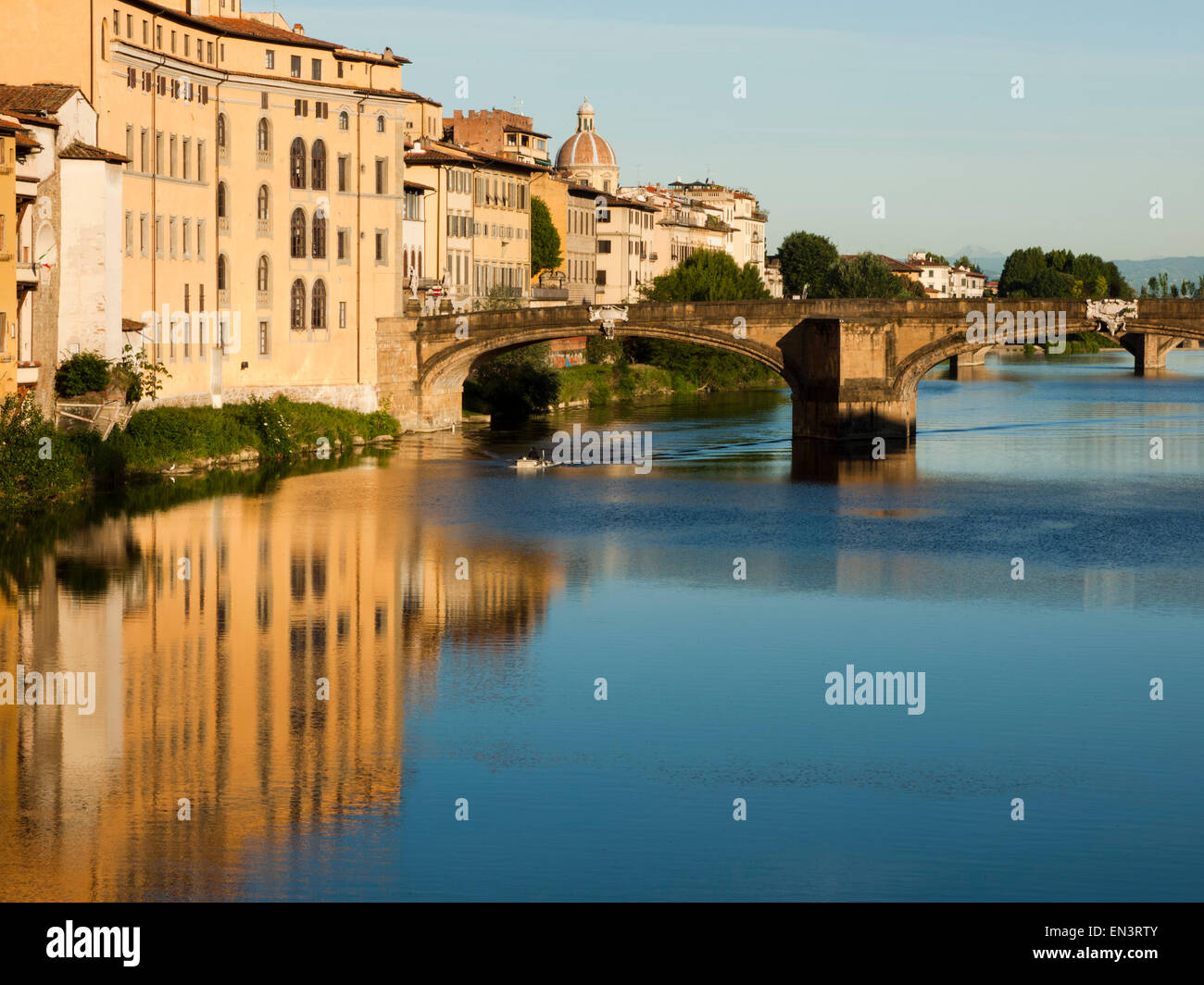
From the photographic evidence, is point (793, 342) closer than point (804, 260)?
Yes

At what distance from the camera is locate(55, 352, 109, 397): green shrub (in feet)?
165

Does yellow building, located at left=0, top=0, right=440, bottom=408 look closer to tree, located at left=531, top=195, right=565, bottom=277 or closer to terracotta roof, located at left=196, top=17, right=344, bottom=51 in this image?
terracotta roof, located at left=196, top=17, right=344, bottom=51

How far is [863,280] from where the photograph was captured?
14600cm

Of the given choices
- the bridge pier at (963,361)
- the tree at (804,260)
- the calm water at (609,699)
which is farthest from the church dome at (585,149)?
the calm water at (609,699)

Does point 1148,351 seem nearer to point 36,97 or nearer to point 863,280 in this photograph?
point 863,280

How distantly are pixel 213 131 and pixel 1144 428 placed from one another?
128 feet

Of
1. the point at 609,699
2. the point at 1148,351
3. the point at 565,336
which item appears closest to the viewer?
the point at 609,699

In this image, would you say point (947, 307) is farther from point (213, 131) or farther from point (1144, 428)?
point (213, 131)

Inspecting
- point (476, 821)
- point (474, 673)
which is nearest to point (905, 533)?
point (474, 673)

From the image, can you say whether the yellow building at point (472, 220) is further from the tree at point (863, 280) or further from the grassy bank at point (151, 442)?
the tree at point (863, 280)

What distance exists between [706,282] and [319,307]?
5049 centimetres

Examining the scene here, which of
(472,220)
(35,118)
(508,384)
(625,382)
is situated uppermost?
(472,220)

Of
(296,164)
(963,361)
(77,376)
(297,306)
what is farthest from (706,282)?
(77,376)

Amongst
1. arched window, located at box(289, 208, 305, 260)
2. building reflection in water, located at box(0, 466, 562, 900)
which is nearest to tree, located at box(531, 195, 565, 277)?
arched window, located at box(289, 208, 305, 260)
